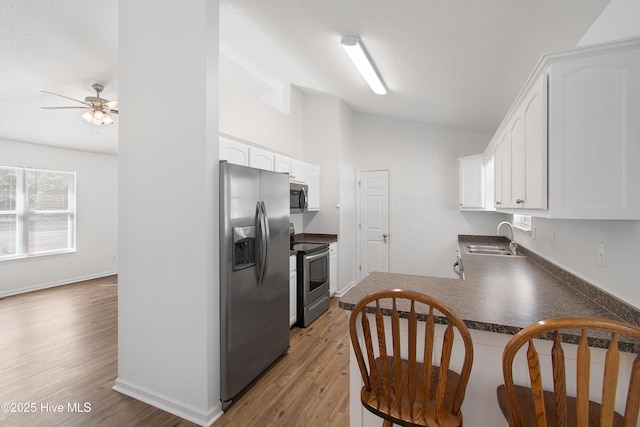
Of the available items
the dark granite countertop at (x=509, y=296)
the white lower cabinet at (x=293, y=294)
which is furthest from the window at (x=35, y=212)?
the dark granite countertop at (x=509, y=296)

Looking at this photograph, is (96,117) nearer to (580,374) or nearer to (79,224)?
(79,224)

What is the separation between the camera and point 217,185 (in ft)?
6.84

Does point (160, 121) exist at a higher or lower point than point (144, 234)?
higher

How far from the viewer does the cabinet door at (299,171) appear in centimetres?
402

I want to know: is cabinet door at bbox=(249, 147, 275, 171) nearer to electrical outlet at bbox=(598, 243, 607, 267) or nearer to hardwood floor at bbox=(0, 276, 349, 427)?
hardwood floor at bbox=(0, 276, 349, 427)

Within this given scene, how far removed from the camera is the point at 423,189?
490 cm

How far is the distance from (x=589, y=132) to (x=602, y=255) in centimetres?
68

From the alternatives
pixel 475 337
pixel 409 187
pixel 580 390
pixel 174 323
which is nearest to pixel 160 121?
pixel 174 323

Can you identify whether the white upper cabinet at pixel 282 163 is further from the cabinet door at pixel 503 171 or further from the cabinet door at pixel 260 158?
the cabinet door at pixel 503 171

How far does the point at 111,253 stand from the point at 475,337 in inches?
281

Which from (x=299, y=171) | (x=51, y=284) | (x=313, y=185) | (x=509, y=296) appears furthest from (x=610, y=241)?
(x=51, y=284)

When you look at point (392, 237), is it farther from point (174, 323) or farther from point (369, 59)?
point (174, 323)

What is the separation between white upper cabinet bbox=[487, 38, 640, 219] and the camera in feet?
3.91

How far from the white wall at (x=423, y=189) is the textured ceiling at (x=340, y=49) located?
1.49ft
